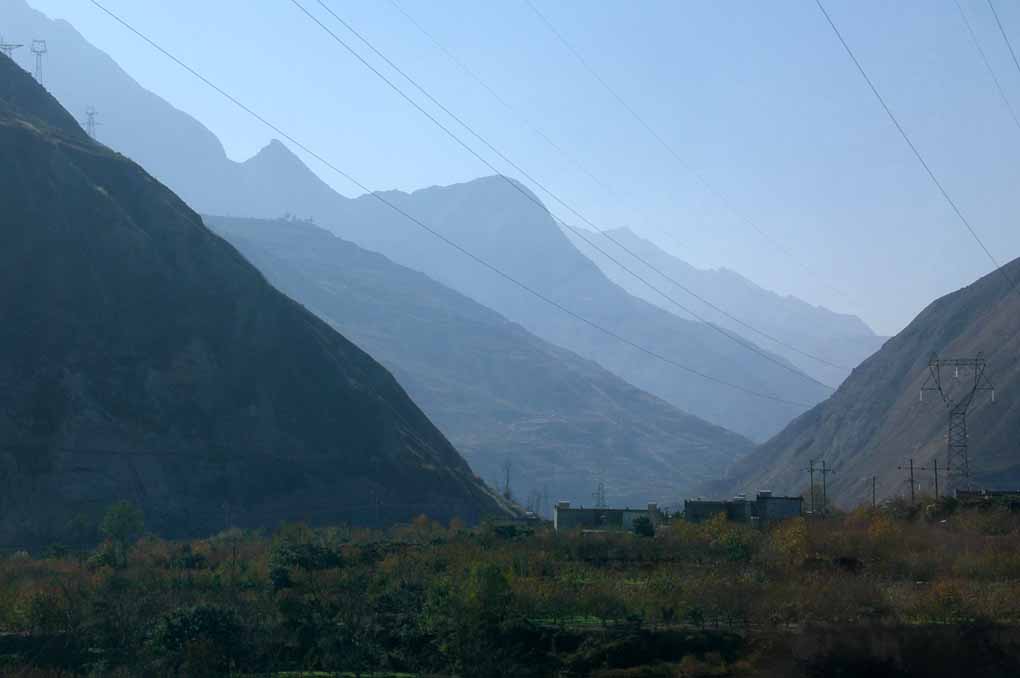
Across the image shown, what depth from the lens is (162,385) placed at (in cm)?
6694

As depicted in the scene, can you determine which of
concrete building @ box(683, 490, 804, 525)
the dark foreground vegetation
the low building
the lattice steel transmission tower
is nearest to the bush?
the dark foreground vegetation

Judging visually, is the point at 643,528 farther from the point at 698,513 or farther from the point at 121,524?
the point at 121,524

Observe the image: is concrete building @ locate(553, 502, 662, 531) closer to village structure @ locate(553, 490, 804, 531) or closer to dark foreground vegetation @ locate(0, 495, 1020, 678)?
village structure @ locate(553, 490, 804, 531)

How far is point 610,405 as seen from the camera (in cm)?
19312

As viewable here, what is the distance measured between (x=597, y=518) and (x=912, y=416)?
5099 cm

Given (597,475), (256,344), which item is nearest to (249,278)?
(256,344)

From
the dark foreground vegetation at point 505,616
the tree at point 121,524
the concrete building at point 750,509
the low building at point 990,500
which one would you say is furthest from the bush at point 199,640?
the low building at point 990,500

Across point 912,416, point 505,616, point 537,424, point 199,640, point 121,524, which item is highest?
point 912,416

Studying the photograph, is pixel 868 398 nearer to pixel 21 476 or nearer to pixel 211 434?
pixel 211 434

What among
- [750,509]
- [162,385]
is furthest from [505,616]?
[162,385]

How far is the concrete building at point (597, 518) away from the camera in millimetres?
55906

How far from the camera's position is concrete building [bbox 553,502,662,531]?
55.9 meters

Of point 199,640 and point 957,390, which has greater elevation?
point 957,390

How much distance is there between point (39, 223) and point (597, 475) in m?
94.2
